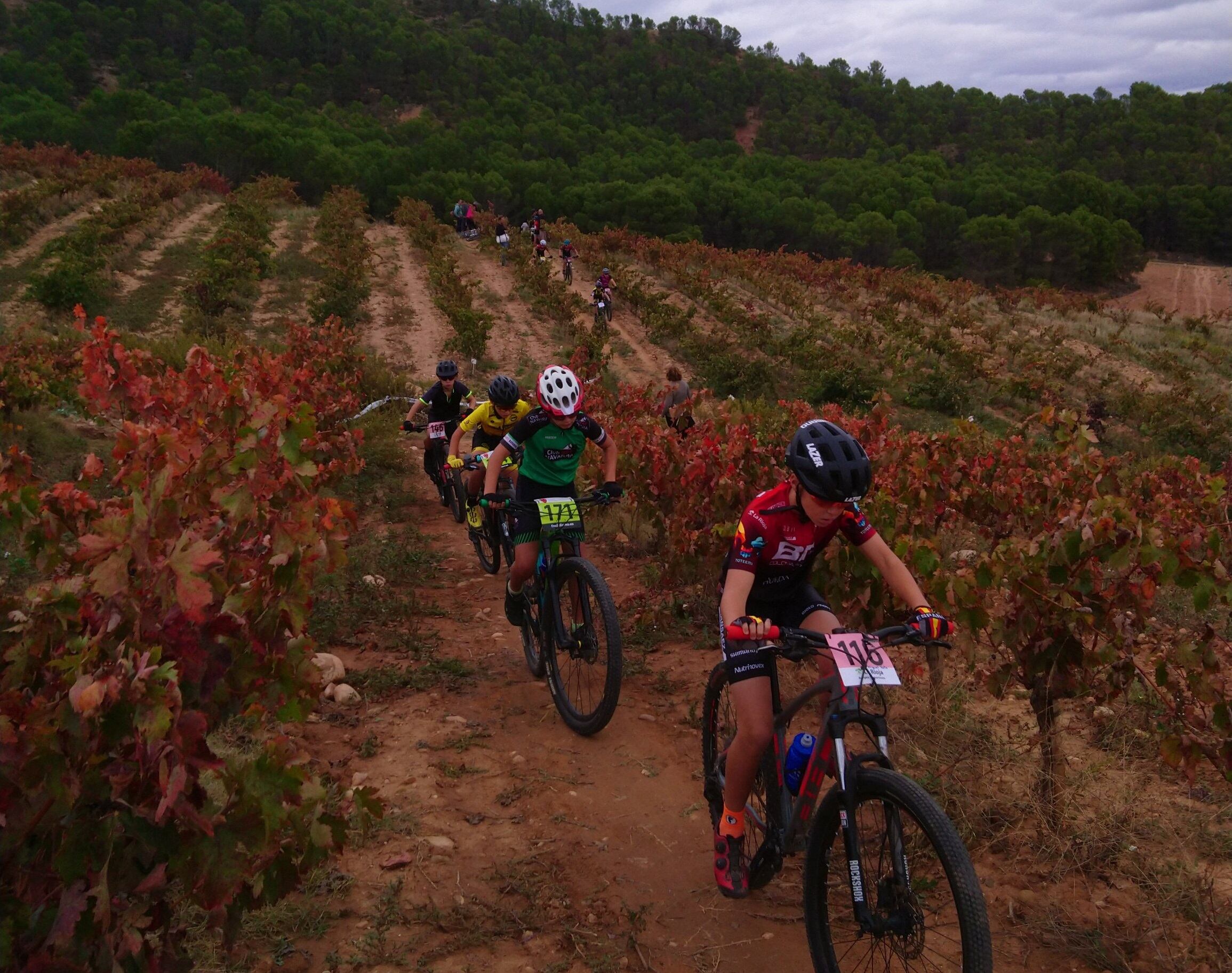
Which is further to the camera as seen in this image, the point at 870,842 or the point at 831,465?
the point at 831,465

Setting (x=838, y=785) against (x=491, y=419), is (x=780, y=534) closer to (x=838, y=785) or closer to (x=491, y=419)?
(x=838, y=785)

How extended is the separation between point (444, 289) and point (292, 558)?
22497mm

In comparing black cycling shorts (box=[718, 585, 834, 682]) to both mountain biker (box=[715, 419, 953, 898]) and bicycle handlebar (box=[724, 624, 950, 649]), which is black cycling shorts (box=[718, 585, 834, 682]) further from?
bicycle handlebar (box=[724, 624, 950, 649])

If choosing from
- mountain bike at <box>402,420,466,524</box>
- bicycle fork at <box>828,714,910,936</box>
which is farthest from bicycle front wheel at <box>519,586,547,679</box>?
mountain bike at <box>402,420,466,524</box>

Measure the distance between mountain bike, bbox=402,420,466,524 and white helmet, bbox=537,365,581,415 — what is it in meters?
3.72

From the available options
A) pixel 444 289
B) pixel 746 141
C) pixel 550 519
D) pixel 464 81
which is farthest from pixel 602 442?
pixel 746 141

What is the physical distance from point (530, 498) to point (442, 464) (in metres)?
4.26

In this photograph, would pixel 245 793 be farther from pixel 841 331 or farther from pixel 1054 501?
pixel 841 331

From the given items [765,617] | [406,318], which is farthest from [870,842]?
[406,318]

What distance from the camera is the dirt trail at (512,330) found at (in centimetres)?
1986

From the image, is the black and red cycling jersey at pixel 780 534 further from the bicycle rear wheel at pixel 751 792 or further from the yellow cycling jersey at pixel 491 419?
the yellow cycling jersey at pixel 491 419

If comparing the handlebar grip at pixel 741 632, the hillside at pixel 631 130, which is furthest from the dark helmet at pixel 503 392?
the hillside at pixel 631 130

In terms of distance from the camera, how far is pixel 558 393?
4957mm

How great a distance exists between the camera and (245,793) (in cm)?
220
